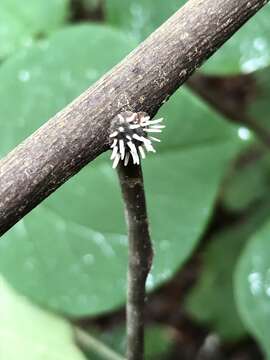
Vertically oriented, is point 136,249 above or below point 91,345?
below

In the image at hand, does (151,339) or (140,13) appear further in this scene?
(151,339)

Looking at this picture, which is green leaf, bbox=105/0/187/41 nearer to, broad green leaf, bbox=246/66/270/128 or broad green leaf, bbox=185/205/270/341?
broad green leaf, bbox=246/66/270/128

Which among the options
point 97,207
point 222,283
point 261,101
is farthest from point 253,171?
point 97,207

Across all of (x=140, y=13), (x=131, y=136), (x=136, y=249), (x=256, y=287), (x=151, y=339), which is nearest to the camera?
(x=131, y=136)

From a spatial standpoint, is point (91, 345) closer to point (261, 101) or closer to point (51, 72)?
point (51, 72)

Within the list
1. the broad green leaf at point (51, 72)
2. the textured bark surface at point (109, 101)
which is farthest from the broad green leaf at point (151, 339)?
the textured bark surface at point (109, 101)

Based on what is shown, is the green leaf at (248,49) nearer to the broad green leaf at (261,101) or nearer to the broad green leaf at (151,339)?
the broad green leaf at (261,101)

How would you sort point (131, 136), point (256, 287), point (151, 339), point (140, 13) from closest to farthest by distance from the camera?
point (131, 136), point (256, 287), point (140, 13), point (151, 339)

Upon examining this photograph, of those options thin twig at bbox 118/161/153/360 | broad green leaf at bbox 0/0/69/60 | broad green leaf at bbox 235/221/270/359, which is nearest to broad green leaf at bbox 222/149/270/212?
broad green leaf at bbox 235/221/270/359
